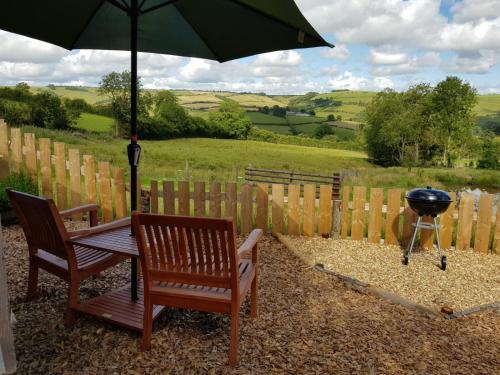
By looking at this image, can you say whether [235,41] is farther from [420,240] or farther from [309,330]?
[420,240]

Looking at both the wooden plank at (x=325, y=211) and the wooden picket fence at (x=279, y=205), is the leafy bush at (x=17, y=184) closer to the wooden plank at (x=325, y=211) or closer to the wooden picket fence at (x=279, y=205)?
the wooden picket fence at (x=279, y=205)

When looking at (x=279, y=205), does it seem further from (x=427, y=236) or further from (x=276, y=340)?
(x=276, y=340)

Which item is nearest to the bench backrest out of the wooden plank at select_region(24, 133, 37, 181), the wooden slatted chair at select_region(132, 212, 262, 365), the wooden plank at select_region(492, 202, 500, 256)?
the wooden slatted chair at select_region(132, 212, 262, 365)

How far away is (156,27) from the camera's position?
3.85m

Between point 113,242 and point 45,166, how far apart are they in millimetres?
4322

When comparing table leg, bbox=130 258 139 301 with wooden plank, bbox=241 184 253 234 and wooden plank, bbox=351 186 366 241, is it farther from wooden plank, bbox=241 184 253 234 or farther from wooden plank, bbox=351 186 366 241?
wooden plank, bbox=351 186 366 241

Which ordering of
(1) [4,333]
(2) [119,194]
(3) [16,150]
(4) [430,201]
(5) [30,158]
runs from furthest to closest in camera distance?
1. (3) [16,150]
2. (5) [30,158]
3. (2) [119,194]
4. (4) [430,201]
5. (1) [4,333]

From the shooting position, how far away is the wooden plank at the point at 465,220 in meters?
5.40

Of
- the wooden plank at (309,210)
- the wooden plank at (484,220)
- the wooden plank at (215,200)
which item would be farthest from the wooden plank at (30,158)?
the wooden plank at (484,220)

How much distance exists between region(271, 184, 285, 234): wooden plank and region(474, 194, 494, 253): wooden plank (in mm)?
2707

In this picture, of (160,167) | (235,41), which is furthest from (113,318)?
(160,167)

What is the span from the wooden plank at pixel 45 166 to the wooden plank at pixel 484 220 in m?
6.51

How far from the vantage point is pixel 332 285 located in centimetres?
408

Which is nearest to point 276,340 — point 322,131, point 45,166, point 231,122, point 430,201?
point 430,201
